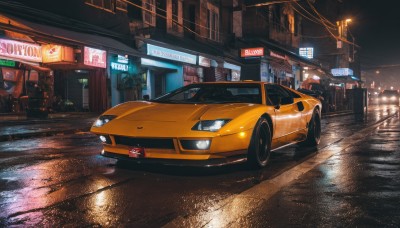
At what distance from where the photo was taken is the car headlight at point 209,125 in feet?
A: 15.6

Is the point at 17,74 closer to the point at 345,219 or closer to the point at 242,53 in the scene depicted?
the point at 242,53

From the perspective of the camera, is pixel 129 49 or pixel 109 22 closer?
pixel 129 49

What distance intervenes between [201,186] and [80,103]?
16.8 metres

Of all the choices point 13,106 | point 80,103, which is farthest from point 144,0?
point 13,106

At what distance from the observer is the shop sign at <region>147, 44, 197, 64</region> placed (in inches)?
716

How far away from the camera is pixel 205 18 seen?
2467 cm

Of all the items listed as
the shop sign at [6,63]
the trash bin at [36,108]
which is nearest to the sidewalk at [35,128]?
the trash bin at [36,108]

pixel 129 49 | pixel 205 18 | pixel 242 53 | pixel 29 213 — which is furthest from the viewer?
pixel 242 53

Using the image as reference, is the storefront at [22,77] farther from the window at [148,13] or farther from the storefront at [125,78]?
the window at [148,13]

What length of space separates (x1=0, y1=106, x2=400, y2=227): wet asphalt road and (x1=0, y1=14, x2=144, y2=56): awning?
6816 millimetres

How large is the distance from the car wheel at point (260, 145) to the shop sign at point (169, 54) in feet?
42.7

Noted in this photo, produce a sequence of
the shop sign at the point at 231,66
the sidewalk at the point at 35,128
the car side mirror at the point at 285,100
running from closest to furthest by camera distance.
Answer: the car side mirror at the point at 285,100 → the sidewalk at the point at 35,128 → the shop sign at the point at 231,66

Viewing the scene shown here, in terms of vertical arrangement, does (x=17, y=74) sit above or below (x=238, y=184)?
above

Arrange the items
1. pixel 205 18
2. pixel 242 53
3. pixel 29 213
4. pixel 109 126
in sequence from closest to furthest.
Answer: pixel 29 213, pixel 109 126, pixel 205 18, pixel 242 53
